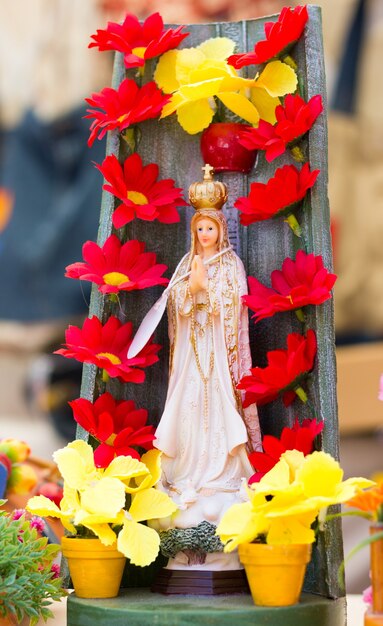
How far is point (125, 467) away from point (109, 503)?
9 centimetres

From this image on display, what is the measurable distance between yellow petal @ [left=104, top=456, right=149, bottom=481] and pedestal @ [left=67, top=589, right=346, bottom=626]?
23 centimetres

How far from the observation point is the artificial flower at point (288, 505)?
6.82 ft

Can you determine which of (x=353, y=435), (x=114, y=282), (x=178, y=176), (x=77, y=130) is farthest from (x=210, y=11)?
(x=114, y=282)

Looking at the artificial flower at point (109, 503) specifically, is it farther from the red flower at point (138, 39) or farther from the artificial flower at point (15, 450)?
the red flower at point (138, 39)

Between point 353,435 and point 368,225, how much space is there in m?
0.81

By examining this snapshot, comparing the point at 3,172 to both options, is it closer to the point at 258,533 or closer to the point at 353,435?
the point at 353,435

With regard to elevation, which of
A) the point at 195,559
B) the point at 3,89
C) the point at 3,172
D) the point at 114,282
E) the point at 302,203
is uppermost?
the point at 3,89

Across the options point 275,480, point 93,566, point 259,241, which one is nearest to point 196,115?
point 259,241

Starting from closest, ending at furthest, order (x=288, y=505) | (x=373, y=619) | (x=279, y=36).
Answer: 1. (x=373, y=619)
2. (x=288, y=505)
3. (x=279, y=36)

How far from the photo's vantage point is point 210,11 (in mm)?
4445

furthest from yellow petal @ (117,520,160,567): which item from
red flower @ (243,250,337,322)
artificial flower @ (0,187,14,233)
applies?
artificial flower @ (0,187,14,233)

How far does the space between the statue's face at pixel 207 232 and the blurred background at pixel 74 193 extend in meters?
2.00

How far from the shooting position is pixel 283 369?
2326 mm

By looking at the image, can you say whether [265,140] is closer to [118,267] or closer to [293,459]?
[118,267]
